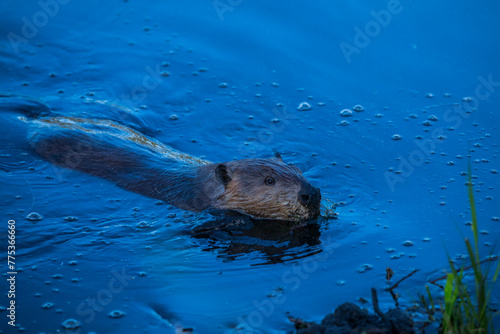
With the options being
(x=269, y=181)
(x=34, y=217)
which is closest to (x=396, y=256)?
(x=269, y=181)

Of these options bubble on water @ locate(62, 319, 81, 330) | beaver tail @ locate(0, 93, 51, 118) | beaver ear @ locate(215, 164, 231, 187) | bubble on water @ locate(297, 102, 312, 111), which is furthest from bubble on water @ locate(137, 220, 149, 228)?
bubble on water @ locate(297, 102, 312, 111)

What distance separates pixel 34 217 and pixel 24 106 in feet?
8.73

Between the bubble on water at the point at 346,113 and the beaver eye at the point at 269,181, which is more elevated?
the bubble on water at the point at 346,113

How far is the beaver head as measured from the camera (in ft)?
21.0

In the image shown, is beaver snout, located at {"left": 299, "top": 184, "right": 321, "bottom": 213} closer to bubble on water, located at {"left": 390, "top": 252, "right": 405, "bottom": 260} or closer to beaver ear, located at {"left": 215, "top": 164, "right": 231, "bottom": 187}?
beaver ear, located at {"left": 215, "top": 164, "right": 231, "bottom": 187}

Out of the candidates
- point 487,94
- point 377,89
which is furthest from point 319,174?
point 487,94

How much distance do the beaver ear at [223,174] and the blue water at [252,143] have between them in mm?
470

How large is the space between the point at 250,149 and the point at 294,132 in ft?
2.22
